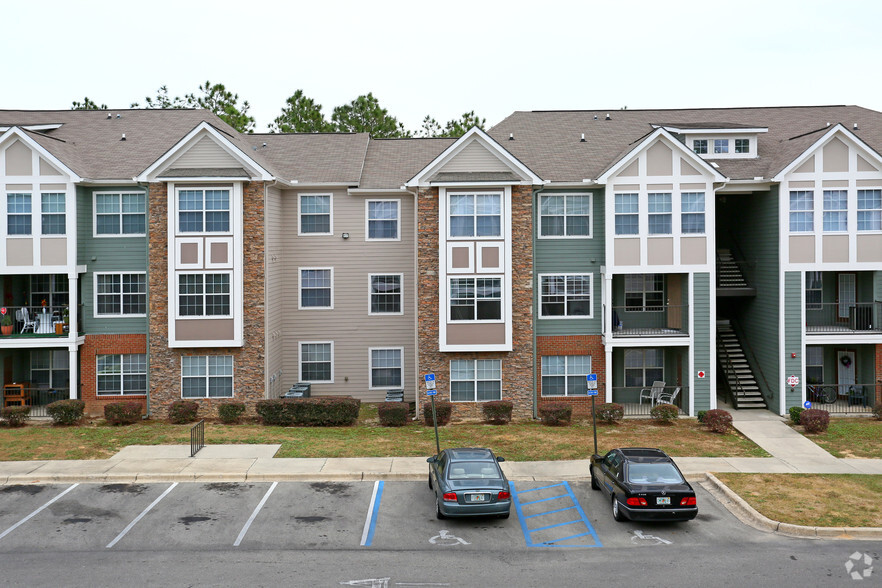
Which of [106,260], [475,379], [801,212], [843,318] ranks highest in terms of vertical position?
[801,212]

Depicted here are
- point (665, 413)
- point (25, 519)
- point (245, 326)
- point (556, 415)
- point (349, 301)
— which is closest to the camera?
point (25, 519)

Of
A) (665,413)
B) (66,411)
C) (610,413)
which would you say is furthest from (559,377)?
(66,411)

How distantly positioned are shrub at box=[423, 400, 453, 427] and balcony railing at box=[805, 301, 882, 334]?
13.6 meters

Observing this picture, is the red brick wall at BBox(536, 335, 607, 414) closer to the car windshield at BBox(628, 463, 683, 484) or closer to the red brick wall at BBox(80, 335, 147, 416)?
the car windshield at BBox(628, 463, 683, 484)

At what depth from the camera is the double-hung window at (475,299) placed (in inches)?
1083

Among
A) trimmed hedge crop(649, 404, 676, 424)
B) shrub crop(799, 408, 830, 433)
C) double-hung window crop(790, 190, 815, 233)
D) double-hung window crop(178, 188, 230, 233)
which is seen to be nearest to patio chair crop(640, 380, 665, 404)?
trimmed hedge crop(649, 404, 676, 424)

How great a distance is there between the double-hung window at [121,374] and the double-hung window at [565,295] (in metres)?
15.0

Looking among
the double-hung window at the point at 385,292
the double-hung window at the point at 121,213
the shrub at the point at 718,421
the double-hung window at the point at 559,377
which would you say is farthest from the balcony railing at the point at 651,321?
the double-hung window at the point at 121,213

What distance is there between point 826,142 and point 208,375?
23.8m

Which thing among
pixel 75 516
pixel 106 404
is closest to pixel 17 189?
pixel 106 404

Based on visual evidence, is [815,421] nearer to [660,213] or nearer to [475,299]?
[660,213]

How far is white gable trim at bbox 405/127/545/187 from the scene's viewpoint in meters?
27.1

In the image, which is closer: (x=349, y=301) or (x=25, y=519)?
(x=25, y=519)

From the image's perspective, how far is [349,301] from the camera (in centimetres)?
3059
